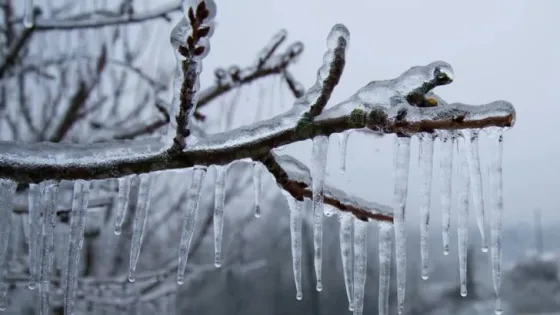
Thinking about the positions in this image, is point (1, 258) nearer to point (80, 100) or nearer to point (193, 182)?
point (193, 182)

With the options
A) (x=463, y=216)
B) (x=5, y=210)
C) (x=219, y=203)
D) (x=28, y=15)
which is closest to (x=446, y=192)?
(x=463, y=216)

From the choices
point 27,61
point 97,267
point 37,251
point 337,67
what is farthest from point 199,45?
point 97,267

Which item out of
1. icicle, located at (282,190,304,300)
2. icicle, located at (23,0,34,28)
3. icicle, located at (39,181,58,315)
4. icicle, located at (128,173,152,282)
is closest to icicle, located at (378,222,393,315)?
icicle, located at (282,190,304,300)

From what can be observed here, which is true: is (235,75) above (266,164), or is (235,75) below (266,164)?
above

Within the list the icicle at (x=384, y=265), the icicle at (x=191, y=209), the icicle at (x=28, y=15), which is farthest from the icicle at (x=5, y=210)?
the icicle at (x=28, y=15)

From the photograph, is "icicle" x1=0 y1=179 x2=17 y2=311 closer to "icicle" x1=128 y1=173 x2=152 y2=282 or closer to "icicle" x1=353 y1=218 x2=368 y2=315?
"icicle" x1=128 y1=173 x2=152 y2=282
